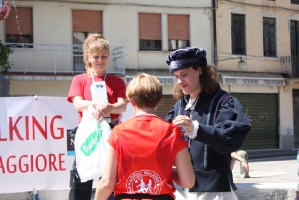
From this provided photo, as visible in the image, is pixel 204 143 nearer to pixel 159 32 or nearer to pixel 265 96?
pixel 159 32

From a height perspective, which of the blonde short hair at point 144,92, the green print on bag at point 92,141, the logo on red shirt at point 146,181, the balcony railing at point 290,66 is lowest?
the logo on red shirt at point 146,181

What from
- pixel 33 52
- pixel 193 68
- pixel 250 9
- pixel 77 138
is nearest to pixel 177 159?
pixel 193 68

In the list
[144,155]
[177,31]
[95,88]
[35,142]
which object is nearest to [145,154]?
[144,155]

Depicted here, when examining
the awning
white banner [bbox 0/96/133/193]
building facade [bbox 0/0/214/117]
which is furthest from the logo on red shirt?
the awning

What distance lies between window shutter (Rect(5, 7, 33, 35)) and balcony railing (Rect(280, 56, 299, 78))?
13774 mm

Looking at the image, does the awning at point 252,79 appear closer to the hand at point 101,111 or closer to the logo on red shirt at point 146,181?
the hand at point 101,111

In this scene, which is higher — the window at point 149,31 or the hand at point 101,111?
the window at point 149,31

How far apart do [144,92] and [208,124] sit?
0.62 m

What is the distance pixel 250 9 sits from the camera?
29.1 meters

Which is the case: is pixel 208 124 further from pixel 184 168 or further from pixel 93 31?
pixel 93 31

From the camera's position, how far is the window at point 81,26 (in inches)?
985

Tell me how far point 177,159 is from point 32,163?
14.0ft

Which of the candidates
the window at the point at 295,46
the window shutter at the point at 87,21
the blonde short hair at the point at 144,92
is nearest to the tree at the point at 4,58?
the window shutter at the point at 87,21

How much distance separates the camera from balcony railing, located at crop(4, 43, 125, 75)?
24.1 m
